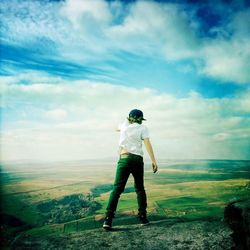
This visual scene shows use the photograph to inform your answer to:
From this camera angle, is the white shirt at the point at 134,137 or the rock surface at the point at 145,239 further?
the white shirt at the point at 134,137

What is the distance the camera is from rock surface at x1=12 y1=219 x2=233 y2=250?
13.3ft

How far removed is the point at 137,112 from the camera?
517cm

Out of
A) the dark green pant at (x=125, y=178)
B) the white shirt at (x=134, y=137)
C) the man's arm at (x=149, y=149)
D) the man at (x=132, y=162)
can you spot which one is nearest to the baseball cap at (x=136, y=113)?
the man at (x=132, y=162)

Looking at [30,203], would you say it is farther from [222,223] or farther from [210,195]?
[222,223]

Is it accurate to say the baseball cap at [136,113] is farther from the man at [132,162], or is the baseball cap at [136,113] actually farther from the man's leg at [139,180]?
the man's leg at [139,180]

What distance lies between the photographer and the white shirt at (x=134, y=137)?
503 centimetres

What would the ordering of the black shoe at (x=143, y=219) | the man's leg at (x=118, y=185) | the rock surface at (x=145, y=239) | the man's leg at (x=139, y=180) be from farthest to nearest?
the black shoe at (x=143, y=219) < the man's leg at (x=139, y=180) < the man's leg at (x=118, y=185) < the rock surface at (x=145, y=239)

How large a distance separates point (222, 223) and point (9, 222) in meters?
40.4

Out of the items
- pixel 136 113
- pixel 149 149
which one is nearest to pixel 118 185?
pixel 149 149

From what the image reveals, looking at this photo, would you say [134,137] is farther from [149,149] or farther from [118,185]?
[118,185]

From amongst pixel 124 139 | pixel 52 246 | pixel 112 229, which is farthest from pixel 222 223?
pixel 52 246

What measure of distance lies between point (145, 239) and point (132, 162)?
1359 millimetres

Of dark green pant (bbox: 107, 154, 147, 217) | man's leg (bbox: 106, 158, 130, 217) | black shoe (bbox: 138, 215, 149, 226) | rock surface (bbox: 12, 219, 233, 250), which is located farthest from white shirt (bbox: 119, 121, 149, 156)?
rock surface (bbox: 12, 219, 233, 250)

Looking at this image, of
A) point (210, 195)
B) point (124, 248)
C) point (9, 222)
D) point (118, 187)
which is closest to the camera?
point (124, 248)
